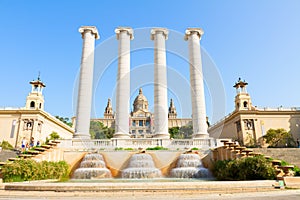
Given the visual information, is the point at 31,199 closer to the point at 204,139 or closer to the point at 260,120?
the point at 204,139

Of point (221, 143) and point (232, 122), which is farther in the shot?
point (232, 122)

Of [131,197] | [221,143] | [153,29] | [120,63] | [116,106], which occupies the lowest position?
[131,197]

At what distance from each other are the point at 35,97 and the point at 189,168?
165ft

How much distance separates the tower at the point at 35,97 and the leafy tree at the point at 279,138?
184 feet

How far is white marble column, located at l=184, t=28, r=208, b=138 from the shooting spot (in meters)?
29.0

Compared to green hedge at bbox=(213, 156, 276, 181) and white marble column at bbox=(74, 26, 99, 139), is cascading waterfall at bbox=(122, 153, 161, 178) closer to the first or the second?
green hedge at bbox=(213, 156, 276, 181)

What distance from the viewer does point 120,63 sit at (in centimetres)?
A: 3036

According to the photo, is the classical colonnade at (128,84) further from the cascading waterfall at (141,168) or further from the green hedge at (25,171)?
the green hedge at (25,171)

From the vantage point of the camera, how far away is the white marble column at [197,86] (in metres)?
29.0

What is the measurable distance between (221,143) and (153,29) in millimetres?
18541

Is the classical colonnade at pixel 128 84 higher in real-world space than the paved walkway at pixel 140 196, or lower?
higher

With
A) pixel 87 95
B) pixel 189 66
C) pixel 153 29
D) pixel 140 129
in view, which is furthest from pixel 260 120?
pixel 140 129

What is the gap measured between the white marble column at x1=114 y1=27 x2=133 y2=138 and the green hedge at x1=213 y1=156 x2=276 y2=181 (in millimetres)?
13899

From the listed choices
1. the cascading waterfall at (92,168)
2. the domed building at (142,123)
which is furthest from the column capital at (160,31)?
the domed building at (142,123)
